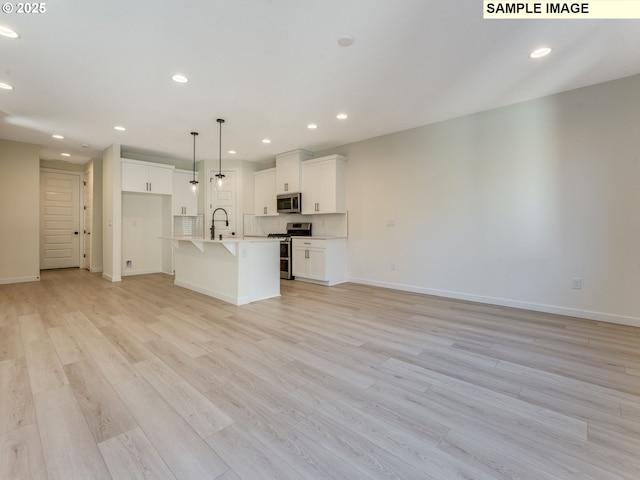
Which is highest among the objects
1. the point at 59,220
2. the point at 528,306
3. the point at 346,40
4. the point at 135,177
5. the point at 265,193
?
the point at 346,40

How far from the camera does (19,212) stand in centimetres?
553

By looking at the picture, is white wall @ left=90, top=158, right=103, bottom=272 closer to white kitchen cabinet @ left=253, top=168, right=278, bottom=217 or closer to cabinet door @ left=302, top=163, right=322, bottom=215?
white kitchen cabinet @ left=253, top=168, right=278, bottom=217

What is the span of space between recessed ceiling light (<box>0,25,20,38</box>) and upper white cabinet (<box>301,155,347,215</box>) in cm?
416

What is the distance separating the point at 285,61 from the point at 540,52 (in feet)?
8.01

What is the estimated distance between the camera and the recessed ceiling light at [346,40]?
244cm

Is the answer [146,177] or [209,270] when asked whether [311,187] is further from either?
[146,177]

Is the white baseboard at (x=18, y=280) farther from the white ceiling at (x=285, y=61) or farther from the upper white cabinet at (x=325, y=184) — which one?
the upper white cabinet at (x=325, y=184)

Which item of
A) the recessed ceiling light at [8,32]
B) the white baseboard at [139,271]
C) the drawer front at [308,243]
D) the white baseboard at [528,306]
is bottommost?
the white baseboard at [528,306]

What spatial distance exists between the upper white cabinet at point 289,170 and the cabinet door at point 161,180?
2444mm

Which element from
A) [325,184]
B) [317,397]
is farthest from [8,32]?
[325,184]

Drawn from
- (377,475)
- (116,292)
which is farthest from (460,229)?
(116,292)

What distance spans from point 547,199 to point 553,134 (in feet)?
2.67

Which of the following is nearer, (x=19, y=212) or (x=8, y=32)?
(x=8, y=32)

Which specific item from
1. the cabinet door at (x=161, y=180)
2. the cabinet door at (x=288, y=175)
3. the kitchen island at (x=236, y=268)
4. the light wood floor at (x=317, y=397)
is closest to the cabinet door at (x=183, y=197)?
the cabinet door at (x=161, y=180)
